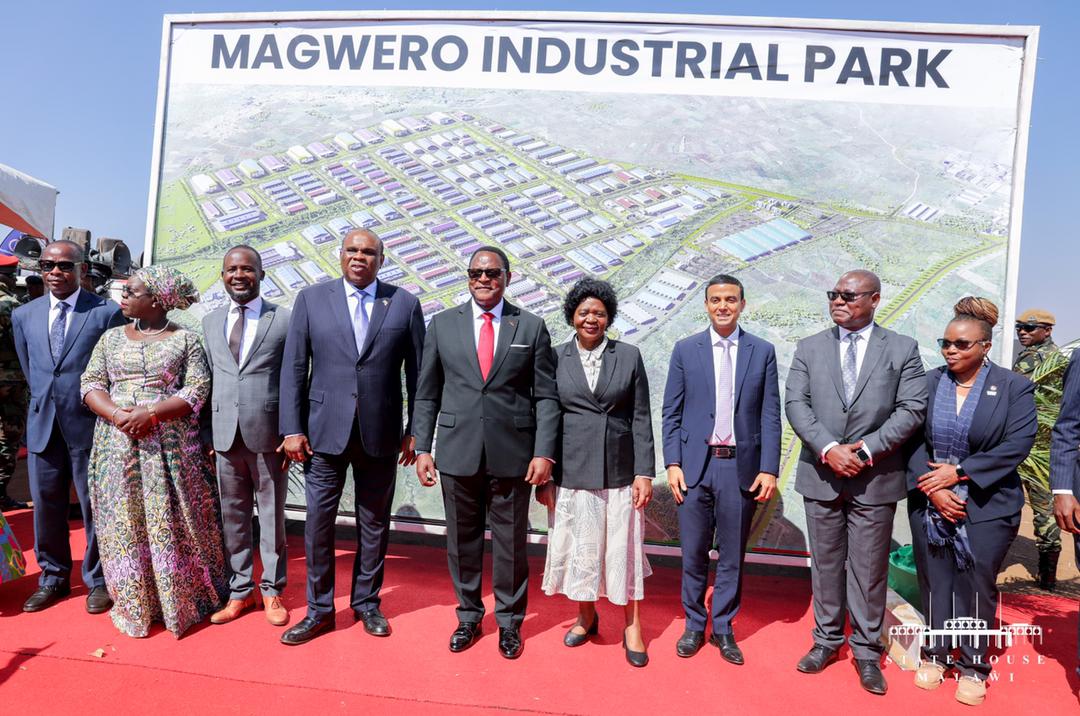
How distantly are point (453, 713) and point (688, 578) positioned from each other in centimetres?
135

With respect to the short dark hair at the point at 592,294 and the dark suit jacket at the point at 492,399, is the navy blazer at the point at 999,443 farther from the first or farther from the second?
the dark suit jacket at the point at 492,399

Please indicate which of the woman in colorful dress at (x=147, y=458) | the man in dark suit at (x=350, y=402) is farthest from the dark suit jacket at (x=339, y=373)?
the woman in colorful dress at (x=147, y=458)

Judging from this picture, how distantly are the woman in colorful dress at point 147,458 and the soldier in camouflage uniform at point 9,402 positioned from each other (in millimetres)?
3004

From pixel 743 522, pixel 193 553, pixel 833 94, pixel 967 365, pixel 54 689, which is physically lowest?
pixel 54 689

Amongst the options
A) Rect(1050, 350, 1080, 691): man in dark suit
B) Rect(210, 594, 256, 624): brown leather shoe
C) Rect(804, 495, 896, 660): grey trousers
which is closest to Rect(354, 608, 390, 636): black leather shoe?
Rect(210, 594, 256, 624): brown leather shoe

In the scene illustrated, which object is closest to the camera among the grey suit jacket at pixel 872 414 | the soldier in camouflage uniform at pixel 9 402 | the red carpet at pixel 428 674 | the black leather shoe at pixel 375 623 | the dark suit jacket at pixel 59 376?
the red carpet at pixel 428 674

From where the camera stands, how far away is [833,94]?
4.32 meters

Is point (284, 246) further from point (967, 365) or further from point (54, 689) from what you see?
point (967, 365)

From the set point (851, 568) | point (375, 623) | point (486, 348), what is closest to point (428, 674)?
point (375, 623)

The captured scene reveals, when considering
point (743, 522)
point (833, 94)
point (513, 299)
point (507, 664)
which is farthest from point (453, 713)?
point (833, 94)

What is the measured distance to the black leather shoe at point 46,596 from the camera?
3.40 metres

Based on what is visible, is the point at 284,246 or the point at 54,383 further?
the point at 284,246

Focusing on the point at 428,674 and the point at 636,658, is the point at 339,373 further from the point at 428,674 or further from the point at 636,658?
the point at 636,658

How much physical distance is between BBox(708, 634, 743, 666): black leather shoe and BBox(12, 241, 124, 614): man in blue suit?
3380mm
